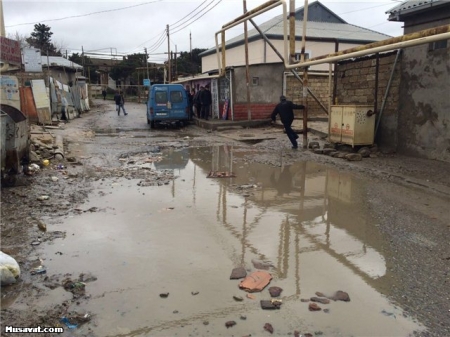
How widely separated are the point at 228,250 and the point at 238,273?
65 centimetres

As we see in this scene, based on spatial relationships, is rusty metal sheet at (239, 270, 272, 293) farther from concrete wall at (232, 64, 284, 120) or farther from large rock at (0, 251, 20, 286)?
concrete wall at (232, 64, 284, 120)

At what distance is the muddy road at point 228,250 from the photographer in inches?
122

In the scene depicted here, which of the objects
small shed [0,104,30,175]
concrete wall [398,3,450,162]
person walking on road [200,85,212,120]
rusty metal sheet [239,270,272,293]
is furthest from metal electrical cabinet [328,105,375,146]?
person walking on road [200,85,212,120]

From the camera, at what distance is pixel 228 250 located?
4.49 metres

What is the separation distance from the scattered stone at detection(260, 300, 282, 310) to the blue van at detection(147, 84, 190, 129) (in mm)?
17019

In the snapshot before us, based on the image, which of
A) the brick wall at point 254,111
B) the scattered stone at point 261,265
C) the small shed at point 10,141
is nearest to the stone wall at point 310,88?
the brick wall at point 254,111

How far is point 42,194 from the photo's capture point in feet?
22.1

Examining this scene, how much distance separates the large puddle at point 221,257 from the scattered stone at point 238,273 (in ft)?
0.24

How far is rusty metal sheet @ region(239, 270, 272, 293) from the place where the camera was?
11.7ft

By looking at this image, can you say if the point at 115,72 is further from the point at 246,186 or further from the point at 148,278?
the point at 148,278

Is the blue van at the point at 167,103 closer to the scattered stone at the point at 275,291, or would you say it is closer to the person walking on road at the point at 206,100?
the person walking on road at the point at 206,100

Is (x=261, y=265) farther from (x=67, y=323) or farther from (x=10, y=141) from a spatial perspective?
(x=10, y=141)

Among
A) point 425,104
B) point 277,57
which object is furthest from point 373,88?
point 277,57

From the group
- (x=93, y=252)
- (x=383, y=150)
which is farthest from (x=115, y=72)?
(x=93, y=252)
